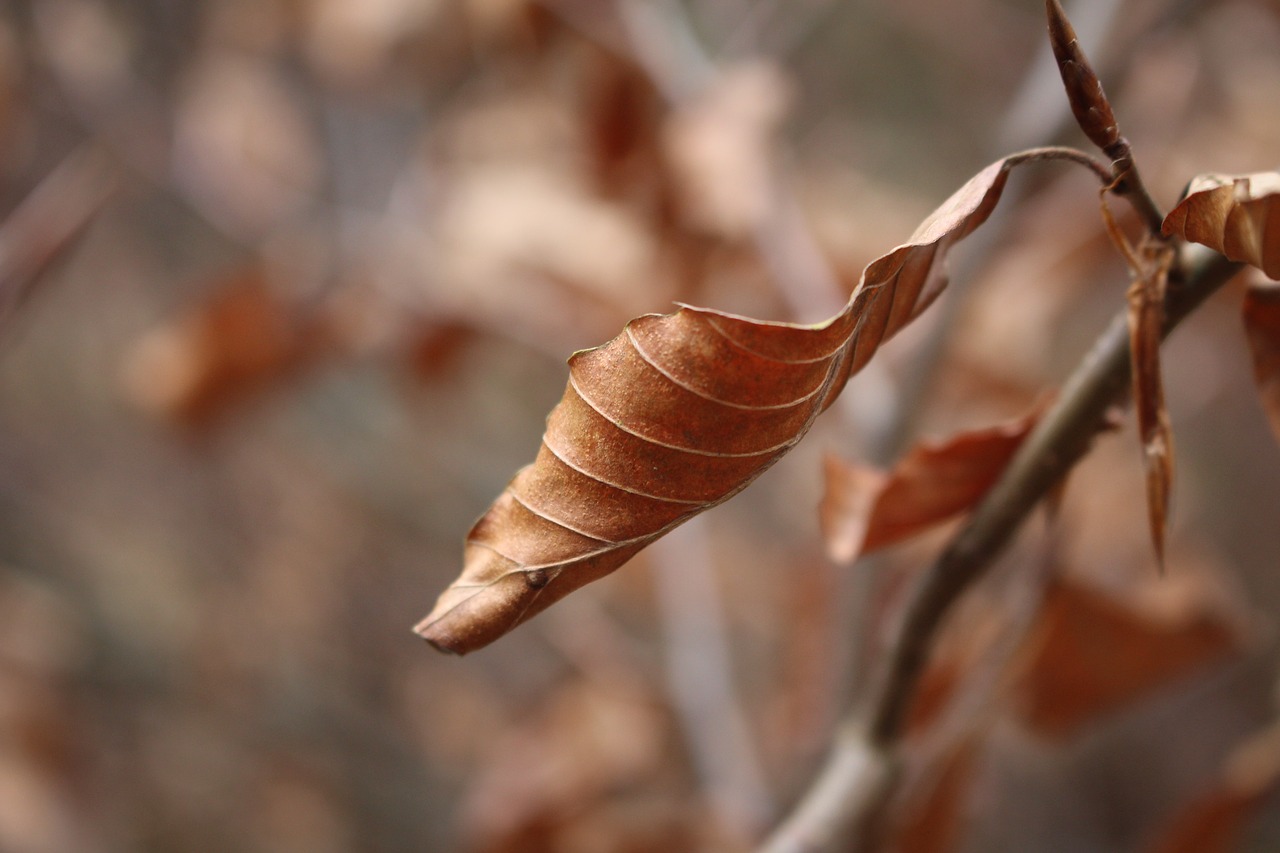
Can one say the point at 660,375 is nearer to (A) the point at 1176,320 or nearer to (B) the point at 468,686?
(A) the point at 1176,320

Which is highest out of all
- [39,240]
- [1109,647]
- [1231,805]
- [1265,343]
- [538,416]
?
[538,416]

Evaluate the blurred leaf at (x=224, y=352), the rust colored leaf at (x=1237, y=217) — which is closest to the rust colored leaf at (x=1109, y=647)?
the rust colored leaf at (x=1237, y=217)

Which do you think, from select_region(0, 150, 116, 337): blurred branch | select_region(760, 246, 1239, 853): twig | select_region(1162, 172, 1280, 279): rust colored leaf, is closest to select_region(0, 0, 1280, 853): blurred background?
select_region(0, 150, 116, 337): blurred branch

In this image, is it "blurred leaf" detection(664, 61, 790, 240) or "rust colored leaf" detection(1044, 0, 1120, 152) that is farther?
"blurred leaf" detection(664, 61, 790, 240)

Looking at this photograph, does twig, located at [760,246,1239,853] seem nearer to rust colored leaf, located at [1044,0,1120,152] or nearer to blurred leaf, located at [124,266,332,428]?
rust colored leaf, located at [1044,0,1120,152]

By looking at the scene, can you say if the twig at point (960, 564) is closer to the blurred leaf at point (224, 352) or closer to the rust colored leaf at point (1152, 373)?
the rust colored leaf at point (1152, 373)

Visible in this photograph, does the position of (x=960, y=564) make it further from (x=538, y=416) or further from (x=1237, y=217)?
(x=538, y=416)

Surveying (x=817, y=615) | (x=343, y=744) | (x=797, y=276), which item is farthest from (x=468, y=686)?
(x=797, y=276)

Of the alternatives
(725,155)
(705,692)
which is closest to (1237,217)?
(725,155)
